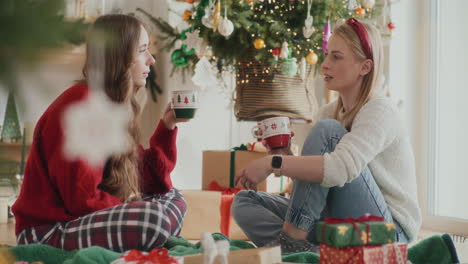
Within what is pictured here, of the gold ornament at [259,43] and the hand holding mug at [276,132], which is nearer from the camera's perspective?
the hand holding mug at [276,132]

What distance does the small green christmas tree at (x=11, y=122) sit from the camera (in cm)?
22

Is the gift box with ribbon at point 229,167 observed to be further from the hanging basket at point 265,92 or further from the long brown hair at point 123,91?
the long brown hair at point 123,91

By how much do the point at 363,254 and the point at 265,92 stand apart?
163 centimetres

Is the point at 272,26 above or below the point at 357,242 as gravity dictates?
above

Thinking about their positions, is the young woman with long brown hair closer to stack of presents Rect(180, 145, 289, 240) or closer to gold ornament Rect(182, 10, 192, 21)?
stack of presents Rect(180, 145, 289, 240)

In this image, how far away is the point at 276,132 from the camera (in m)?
1.42

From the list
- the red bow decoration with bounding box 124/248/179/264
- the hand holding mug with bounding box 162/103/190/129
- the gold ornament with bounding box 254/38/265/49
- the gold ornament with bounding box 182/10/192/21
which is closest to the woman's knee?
the hand holding mug with bounding box 162/103/190/129

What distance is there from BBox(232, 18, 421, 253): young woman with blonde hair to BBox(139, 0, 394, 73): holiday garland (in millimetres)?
716

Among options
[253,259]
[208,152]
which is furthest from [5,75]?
[208,152]

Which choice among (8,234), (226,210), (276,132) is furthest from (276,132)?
(8,234)

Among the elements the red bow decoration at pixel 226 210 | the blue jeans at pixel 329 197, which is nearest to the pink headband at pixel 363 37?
the blue jeans at pixel 329 197

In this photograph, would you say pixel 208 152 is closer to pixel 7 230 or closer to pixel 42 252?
pixel 7 230

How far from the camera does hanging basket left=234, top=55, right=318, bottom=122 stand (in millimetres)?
2447

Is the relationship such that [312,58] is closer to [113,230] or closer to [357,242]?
[113,230]
